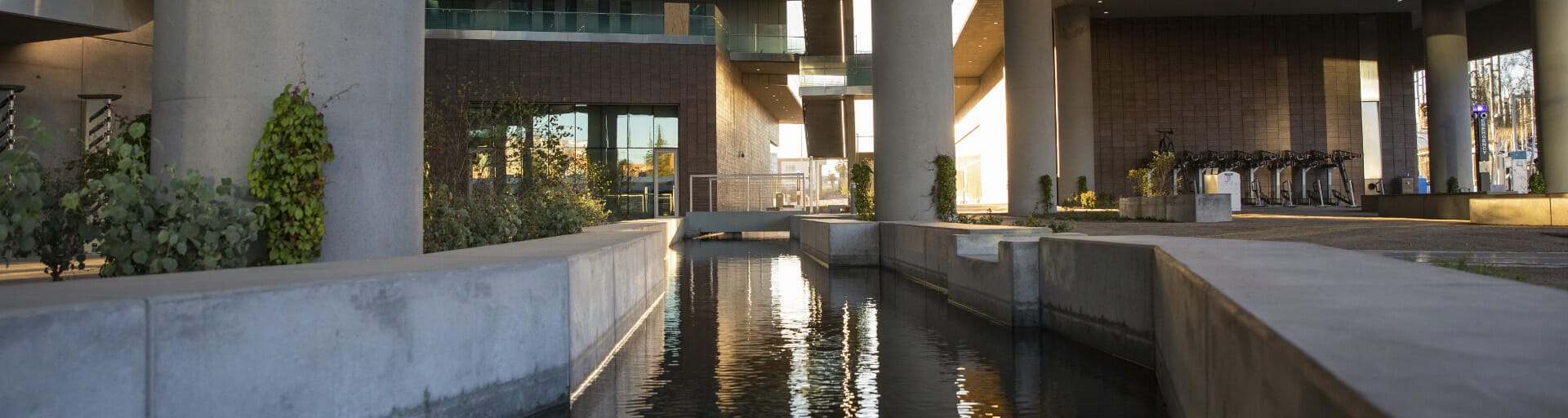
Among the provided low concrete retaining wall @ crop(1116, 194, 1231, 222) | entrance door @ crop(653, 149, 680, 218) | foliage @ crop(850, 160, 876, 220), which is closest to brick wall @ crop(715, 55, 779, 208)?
entrance door @ crop(653, 149, 680, 218)

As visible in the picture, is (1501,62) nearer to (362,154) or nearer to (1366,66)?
(1366,66)

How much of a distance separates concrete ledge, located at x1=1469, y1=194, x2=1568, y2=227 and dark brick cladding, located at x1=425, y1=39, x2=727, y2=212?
1837cm

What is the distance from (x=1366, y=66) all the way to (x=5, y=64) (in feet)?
132

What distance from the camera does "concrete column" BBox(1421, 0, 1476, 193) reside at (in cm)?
2833

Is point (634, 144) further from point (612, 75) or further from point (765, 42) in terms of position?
point (765, 42)

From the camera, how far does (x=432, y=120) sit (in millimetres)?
11852

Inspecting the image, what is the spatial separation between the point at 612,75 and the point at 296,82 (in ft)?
72.4

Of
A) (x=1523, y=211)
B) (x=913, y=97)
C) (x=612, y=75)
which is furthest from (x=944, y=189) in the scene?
(x=612, y=75)

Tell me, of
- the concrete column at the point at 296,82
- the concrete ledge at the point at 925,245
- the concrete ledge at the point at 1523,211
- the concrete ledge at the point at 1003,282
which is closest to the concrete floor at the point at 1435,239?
the concrete ledge at the point at 1523,211

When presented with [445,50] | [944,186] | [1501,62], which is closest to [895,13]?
[944,186]

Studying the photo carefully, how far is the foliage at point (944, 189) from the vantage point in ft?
47.9

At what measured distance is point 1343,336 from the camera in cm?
214

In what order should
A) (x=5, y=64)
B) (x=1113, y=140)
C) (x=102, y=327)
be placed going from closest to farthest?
(x=102, y=327), (x=5, y=64), (x=1113, y=140)

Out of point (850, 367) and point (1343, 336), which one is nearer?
point (1343, 336)
